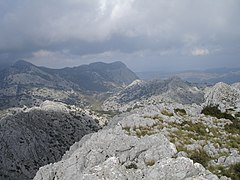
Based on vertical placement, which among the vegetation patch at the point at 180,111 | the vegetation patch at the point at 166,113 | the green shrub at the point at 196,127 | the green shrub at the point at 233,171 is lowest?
the green shrub at the point at 233,171

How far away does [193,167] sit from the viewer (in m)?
23.1

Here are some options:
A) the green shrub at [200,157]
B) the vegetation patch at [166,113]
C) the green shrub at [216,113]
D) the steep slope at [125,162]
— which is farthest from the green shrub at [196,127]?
the green shrub at [216,113]

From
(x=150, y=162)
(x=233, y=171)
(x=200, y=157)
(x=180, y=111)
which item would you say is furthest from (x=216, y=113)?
(x=150, y=162)

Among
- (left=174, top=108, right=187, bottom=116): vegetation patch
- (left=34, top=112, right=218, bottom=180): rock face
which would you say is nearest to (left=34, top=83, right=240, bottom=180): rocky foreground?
(left=34, top=112, right=218, bottom=180): rock face

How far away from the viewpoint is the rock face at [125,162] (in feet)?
75.9

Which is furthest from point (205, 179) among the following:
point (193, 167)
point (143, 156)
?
point (143, 156)

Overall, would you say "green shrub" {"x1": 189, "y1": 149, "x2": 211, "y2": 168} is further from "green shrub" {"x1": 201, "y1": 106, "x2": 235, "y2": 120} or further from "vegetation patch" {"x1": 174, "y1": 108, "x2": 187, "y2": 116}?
"green shrub" {"x1": 201, "y1": 106, "x2": 235, "y2": 120}

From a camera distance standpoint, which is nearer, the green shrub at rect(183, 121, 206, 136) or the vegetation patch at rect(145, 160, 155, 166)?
the vegetation patch at rect(145, 160, 155, 166)

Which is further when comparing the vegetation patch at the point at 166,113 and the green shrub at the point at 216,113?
the green shrub at the point at 216,113

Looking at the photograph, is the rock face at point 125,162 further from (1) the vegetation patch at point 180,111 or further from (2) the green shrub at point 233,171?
(1) the vegetation patch at point 180,111

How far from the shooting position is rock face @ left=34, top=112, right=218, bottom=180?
75.9 feet

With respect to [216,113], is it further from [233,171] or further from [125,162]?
[125,162]

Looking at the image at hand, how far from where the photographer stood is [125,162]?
27250 mm

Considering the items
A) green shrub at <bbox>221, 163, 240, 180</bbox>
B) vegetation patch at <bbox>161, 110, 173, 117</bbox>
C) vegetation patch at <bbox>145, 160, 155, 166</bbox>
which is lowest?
green shrub at <bbox>221, 163, 240, 180</bbox>
